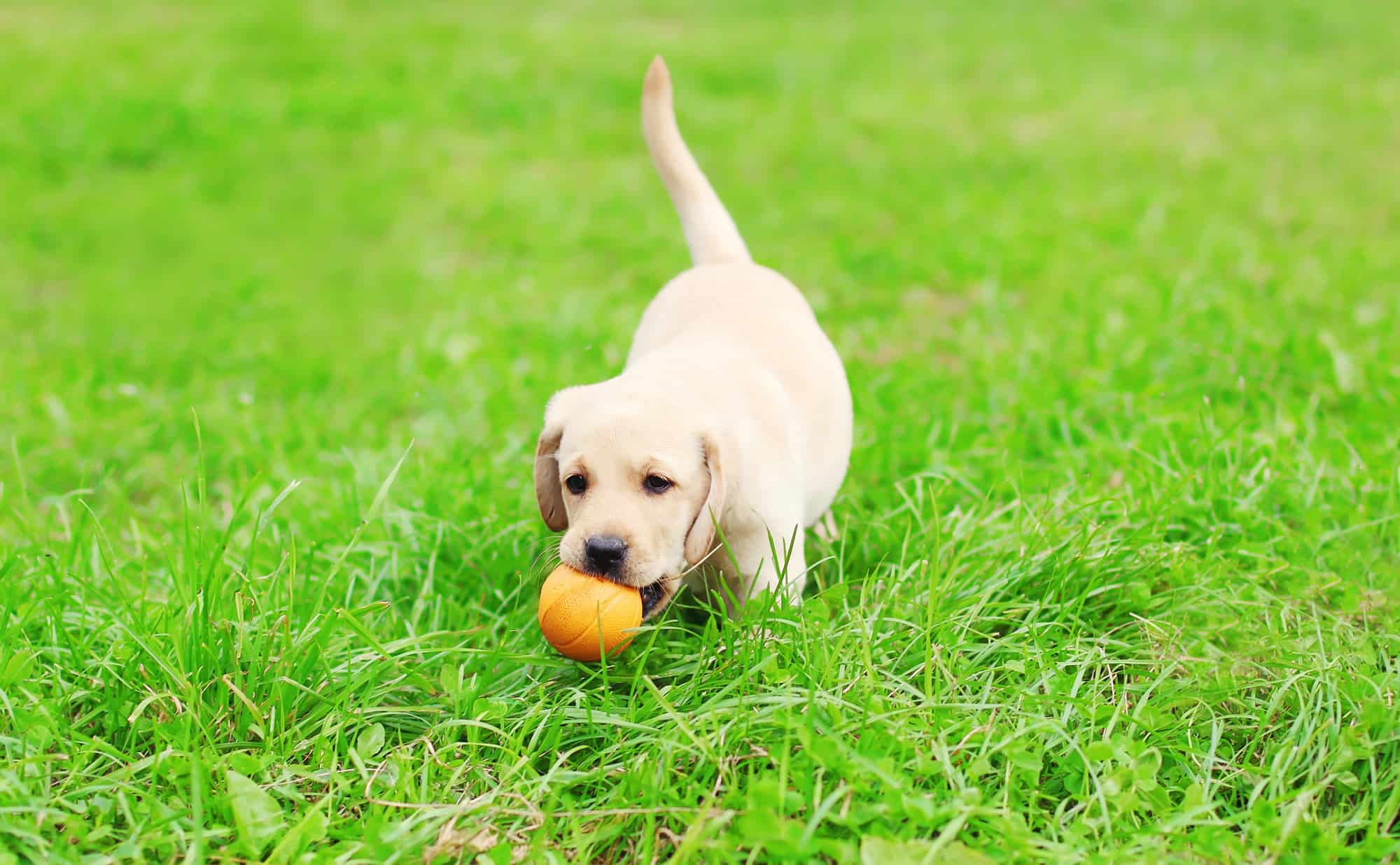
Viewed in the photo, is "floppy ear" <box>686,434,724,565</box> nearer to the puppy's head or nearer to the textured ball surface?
the puppy's head

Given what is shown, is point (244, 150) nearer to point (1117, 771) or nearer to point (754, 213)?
point (754, 213)

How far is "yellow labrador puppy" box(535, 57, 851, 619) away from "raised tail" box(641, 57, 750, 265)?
0.41 m

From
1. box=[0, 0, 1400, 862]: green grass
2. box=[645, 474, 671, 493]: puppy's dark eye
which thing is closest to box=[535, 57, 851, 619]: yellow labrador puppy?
box=[645, 474, 671, 493]: puppy's dark eye

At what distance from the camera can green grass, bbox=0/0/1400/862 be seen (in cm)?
225

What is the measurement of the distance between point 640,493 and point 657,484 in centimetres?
4

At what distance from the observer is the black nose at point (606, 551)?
2438 mm

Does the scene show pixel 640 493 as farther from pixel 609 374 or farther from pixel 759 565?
pixel 609 374

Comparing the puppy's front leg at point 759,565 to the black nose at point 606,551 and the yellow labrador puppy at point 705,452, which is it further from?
the black nose at point 606,551

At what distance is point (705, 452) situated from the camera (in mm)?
2580

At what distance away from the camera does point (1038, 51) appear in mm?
10914

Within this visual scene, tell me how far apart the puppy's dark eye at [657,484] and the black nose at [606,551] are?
0.16m

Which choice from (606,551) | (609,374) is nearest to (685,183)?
A: (609,374)

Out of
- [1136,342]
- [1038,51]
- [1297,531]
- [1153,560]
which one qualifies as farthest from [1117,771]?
[1038,51]

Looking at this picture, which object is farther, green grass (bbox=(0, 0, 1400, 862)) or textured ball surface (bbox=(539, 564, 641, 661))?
textured ball surface (bbox=(539, 564, 641, 661))
